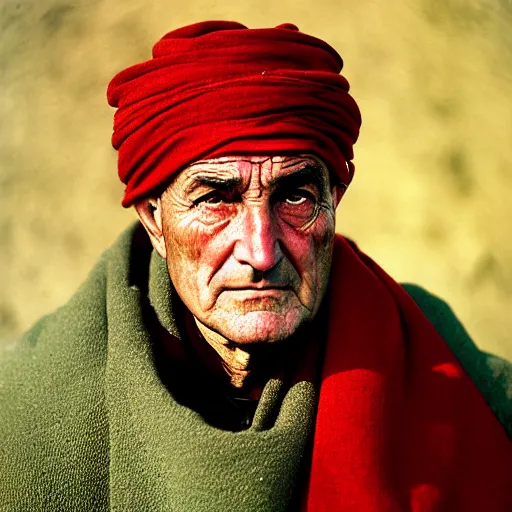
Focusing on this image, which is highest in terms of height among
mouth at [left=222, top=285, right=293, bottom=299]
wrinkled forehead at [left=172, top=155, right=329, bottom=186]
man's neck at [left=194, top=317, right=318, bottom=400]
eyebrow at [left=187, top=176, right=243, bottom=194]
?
wrinkled forehead at [left=172, top=155, right=329, bottom=186]

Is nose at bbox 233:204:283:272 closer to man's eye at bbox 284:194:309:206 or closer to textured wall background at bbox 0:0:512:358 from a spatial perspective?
man's eye at bbox 284:194:309:206

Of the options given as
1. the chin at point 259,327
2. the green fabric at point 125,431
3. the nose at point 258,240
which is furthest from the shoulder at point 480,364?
the nose at point 258,240

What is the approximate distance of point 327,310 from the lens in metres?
1.91

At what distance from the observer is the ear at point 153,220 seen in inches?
71.1

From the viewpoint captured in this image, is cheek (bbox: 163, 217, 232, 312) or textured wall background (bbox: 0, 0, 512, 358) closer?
cheek (bbox: 163, 217, 232, 312)

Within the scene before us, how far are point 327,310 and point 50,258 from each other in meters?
1.55

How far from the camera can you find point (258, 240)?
1.58 metres

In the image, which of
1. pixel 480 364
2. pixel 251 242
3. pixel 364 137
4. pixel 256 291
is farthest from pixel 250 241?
pixel 364 137

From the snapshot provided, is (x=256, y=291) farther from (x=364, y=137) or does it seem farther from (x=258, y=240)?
(x=364, y=137)

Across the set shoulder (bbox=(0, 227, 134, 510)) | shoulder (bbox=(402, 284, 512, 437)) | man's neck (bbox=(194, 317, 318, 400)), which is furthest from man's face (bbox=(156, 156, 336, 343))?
shoulder (bbox=(402, 284, 512, 437))

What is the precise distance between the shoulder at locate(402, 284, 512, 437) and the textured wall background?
0.48m

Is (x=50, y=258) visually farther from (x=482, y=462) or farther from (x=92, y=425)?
(x=482, y=462)

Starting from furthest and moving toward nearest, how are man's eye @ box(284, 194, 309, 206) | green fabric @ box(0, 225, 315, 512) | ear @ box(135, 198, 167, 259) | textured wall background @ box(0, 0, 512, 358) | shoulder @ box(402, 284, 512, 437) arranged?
textured wall background @ box(0, 0, 512, 358), shoulder @ box(402, 284, 512, 437), ear @ box(135, 198, 167, 259), man's eye @ box(284, 194, 309, 206), green fabric @ box(0, 225, 315, 512)

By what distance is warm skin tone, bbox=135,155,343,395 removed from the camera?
63.2 inches
